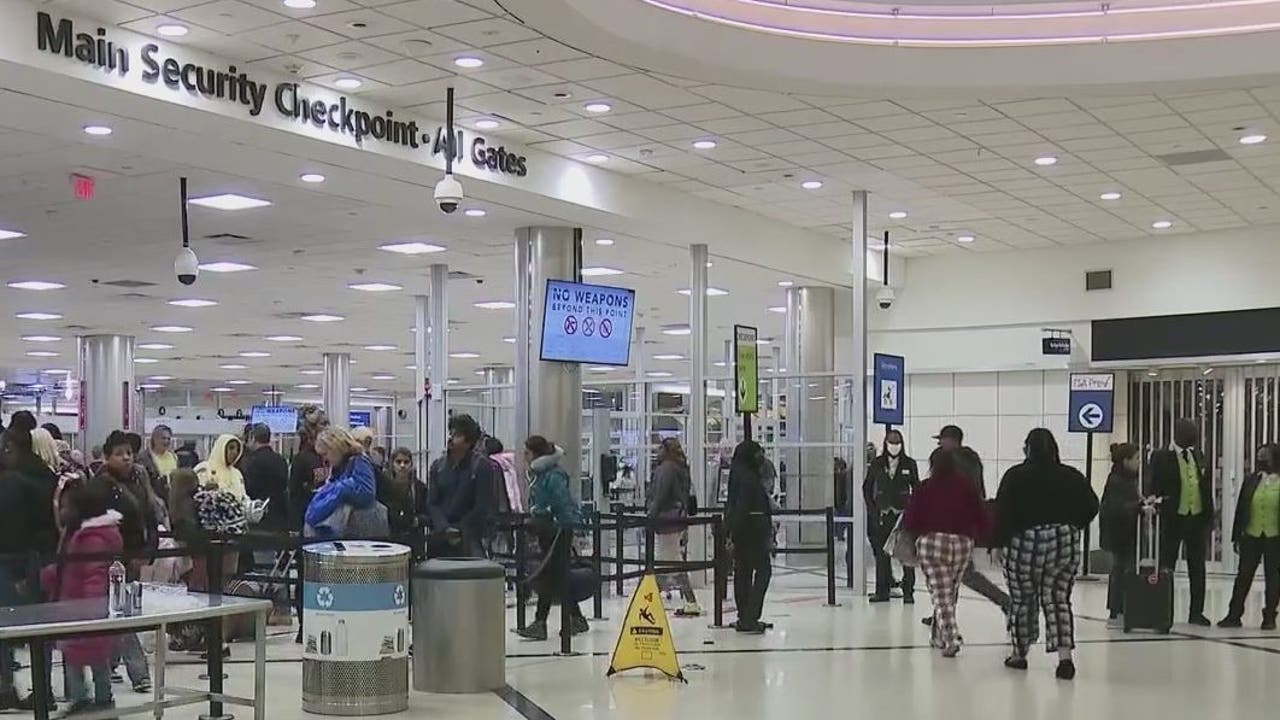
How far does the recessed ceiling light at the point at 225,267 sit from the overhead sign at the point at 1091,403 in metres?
9.74

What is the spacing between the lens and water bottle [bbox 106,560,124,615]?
241 inches

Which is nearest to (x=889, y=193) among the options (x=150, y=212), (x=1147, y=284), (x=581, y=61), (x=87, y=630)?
(x=1147, y=284)

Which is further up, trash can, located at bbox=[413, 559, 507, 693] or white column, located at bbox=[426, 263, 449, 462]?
white column, located at bbox=[426, 263, 449, 462]

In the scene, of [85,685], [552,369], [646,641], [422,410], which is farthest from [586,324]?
[85,685]

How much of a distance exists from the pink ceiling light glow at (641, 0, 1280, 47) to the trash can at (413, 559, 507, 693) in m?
4.33

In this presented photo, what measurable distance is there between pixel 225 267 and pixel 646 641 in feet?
35.1

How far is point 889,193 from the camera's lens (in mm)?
14594

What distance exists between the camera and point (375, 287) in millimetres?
19828

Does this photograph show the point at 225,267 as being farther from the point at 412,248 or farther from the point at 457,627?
the point at 457,627

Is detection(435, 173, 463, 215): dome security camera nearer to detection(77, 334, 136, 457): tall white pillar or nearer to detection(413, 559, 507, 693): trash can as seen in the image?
detection(413, 559, 507, 693): trash can

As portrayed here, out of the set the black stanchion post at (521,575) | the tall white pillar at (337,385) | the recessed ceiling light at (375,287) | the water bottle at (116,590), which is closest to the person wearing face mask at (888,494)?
the black stanchion post at (521,575)

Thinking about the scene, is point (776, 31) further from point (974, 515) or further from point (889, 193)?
point (889, 193)

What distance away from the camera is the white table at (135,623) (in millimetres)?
5648

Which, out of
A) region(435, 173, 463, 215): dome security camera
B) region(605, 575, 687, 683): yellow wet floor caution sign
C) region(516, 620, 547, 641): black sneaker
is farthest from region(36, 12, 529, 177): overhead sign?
region(605, 575, 687, 683): yellow wet floor caution sign
